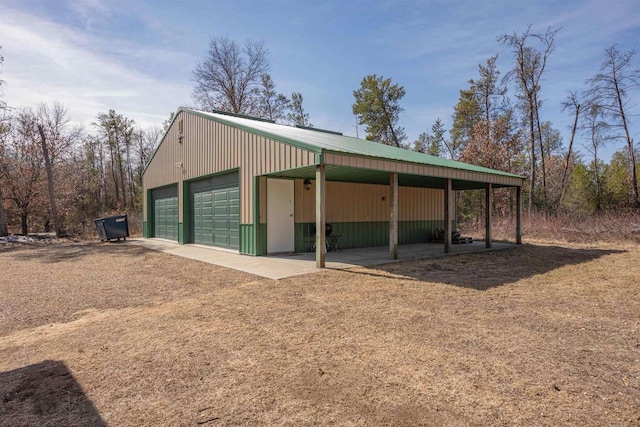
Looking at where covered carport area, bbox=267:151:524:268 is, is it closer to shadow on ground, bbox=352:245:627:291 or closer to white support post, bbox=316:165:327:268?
white support post, bbox=316:165:327:268

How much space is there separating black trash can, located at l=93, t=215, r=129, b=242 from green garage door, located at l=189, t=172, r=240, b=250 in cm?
376

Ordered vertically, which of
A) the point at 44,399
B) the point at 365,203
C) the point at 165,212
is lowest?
the point at 44,399

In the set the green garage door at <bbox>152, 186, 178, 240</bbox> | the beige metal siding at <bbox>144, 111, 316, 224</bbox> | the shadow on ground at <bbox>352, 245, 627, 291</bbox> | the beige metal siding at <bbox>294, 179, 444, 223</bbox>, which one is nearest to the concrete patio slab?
the shadow on ground at <bbox>352, 245, 627, 291</bbox>

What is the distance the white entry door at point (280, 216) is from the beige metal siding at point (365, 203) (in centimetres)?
27

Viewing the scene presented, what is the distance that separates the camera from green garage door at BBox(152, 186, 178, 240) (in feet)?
45.6

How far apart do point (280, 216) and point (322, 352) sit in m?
6.76

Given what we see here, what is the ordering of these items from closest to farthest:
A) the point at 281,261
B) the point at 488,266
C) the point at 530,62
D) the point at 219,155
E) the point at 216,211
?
the point at 488,266 → the point at 281,261 → the point at 219,155 → the point at 216,211 → the point at 530,62

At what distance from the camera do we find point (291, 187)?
9.84 meters

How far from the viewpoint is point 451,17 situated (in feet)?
34.0

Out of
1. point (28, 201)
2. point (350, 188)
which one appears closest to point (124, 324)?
point (350, 188)

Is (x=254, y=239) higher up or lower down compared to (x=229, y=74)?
lower down

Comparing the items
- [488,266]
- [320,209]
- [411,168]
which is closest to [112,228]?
[320,209]

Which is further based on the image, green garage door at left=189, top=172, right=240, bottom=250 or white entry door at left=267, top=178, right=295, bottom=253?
green garage door at left=189, top=172, right=240, bottom=250

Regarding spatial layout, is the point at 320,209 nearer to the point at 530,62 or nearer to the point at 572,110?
the point at 530,62
